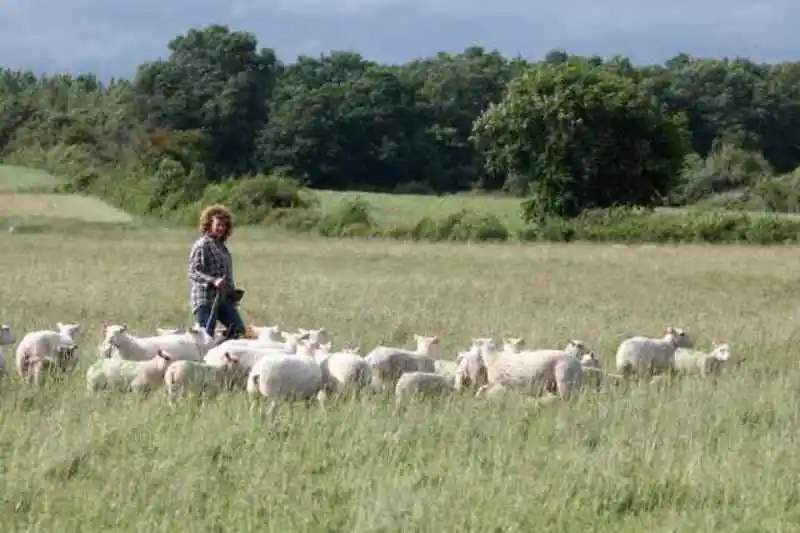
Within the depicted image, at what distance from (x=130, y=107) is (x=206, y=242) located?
93.9 metres

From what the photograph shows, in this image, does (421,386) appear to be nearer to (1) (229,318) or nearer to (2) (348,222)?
(1) (229,318)

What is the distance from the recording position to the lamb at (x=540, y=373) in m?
12.5

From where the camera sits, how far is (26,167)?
10375 cm

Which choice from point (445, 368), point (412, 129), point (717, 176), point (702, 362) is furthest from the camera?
point (412, 129)

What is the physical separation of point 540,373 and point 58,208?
196 feet

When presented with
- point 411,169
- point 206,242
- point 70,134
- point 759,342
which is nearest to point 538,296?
point 759,342

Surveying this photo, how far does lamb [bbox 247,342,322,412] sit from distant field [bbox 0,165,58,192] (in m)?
75.1

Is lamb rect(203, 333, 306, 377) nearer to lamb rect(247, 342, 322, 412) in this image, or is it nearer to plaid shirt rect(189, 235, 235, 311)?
lamb rect(247, 342, 322, 412)

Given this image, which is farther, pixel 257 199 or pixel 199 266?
pixel 257 199

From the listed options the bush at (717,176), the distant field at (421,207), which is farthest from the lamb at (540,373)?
the bush at (717,176)

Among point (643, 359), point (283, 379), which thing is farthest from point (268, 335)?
point (643, 359)

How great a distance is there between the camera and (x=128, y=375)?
482 inches

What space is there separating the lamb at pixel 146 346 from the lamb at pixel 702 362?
17.1ft

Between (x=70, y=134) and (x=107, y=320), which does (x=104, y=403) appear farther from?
(x=70, y=134)
